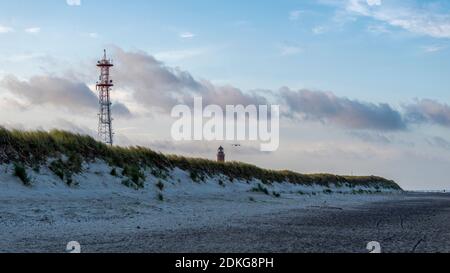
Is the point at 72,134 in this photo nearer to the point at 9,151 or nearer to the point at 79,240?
the point at 9,151

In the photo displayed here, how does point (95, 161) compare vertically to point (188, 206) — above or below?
above

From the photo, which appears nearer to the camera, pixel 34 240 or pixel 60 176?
pixel 34 240

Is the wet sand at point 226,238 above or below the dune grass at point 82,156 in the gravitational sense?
below

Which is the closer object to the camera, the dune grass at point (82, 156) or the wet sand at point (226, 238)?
the wet sand at point (226, 238)

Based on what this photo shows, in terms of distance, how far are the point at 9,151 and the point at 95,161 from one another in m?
4.10

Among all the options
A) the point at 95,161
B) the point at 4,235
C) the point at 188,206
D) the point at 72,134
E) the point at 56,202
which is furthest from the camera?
the point at 72,134

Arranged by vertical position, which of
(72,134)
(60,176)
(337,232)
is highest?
(72,134)

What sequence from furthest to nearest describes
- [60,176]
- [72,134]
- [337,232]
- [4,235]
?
[72,134]
[60,176]
[337,232]
[4,235]

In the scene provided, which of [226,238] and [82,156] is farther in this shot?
[82,156]

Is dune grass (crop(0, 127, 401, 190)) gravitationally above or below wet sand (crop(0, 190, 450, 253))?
above

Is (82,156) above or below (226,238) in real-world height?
above

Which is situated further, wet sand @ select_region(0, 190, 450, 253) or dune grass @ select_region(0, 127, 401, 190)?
dune grass @ select_region(0, 127, 401, 190)
